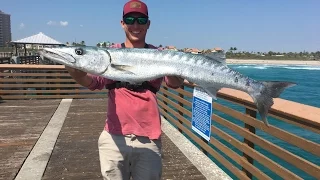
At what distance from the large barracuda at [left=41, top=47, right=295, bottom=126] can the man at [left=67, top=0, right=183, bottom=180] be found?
178 mm

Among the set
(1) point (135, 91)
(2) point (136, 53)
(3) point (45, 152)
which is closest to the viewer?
(2) point (136, 53)

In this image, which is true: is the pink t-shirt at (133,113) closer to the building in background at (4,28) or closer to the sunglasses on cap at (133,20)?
the sunglasses on cap at (133,20)

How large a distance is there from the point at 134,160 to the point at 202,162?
2820 mm

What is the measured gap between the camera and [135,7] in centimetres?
260

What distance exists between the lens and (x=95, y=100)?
37.1 ft

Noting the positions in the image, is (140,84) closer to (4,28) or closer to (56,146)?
(56,146)

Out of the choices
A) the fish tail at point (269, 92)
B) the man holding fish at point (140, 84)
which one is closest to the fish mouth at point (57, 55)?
the man holding fish at point (140, 84)

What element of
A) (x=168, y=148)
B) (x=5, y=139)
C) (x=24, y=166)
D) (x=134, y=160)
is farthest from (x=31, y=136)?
(x=134, y=160)

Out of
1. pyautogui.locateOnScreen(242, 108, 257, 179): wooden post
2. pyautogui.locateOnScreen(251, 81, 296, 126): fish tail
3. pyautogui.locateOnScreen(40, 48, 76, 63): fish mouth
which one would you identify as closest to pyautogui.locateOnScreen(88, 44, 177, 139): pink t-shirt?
pyautogui.locateOnScreen(40, 48, 76, 63): fish mouth

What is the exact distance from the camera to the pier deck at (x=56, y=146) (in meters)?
4.83

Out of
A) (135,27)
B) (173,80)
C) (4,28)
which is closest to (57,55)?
(135,27)

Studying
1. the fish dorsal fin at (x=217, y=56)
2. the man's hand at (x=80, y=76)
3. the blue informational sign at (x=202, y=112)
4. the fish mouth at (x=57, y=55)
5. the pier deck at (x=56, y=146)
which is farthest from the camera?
the blue informational sign at (x=202, y=112)

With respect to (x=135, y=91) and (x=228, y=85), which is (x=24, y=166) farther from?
(x=228, y=85)

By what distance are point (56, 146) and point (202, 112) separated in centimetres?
266
